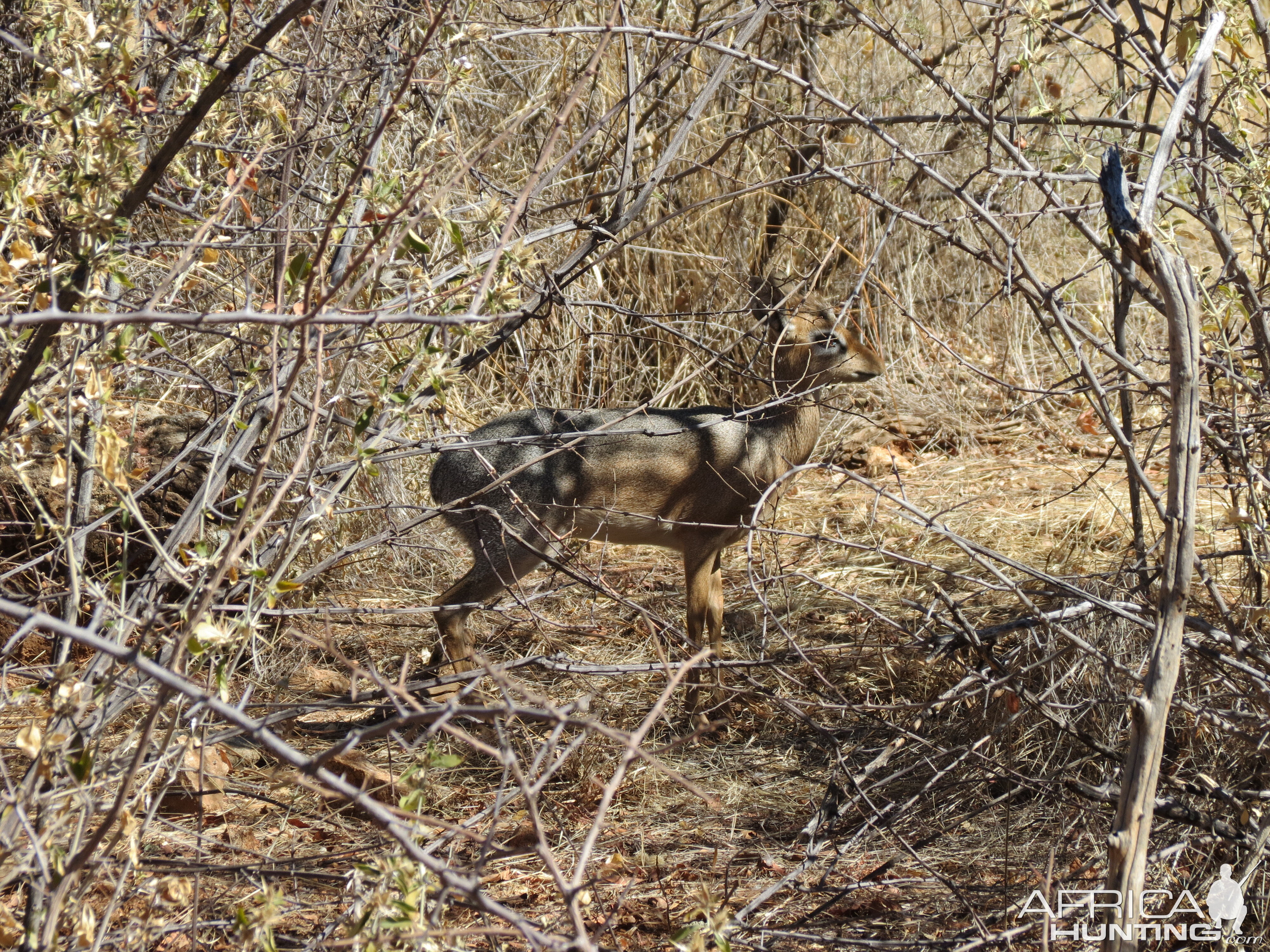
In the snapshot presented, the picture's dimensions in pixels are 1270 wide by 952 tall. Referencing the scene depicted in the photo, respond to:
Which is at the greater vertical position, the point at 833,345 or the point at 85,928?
the point at 833,345

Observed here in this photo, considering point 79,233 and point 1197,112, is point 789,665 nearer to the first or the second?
point 1197,112

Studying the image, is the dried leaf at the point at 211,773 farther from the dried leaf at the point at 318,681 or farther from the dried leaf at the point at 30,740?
the dried leaf at the point at 30,740

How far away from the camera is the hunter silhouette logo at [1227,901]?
2453 mm

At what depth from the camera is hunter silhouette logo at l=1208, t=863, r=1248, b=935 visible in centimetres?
245

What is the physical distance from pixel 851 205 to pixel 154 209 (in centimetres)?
385

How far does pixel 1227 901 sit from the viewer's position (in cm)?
247

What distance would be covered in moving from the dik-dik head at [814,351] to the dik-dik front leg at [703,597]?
0.85 metres

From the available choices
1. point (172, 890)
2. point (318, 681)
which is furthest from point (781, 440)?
point (172, 890)

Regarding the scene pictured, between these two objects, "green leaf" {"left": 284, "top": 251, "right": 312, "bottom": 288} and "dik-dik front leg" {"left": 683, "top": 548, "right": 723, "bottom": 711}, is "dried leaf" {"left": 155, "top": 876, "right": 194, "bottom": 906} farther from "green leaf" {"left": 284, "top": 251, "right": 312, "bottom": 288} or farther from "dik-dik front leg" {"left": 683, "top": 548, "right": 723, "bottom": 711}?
"dik-dik front leg" {"left": 683, "top": 548, "right": 723, "bottom": 711}

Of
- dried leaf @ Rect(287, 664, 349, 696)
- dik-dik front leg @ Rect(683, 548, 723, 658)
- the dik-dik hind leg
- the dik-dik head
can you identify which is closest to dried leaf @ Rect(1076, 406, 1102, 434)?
the dik-dik head

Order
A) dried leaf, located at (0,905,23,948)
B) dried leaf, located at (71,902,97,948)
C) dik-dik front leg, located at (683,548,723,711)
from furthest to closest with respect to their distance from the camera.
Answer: dik-dik front leg, located at (683,548,723,711), dried leaf, located at (0,905,23,948), dried leaf, located at (71,902,97,948)

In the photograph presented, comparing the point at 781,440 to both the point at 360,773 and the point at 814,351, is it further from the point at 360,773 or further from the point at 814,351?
the point at 360,773

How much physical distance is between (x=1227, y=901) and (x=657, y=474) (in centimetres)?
296

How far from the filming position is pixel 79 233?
Result: 224cm
